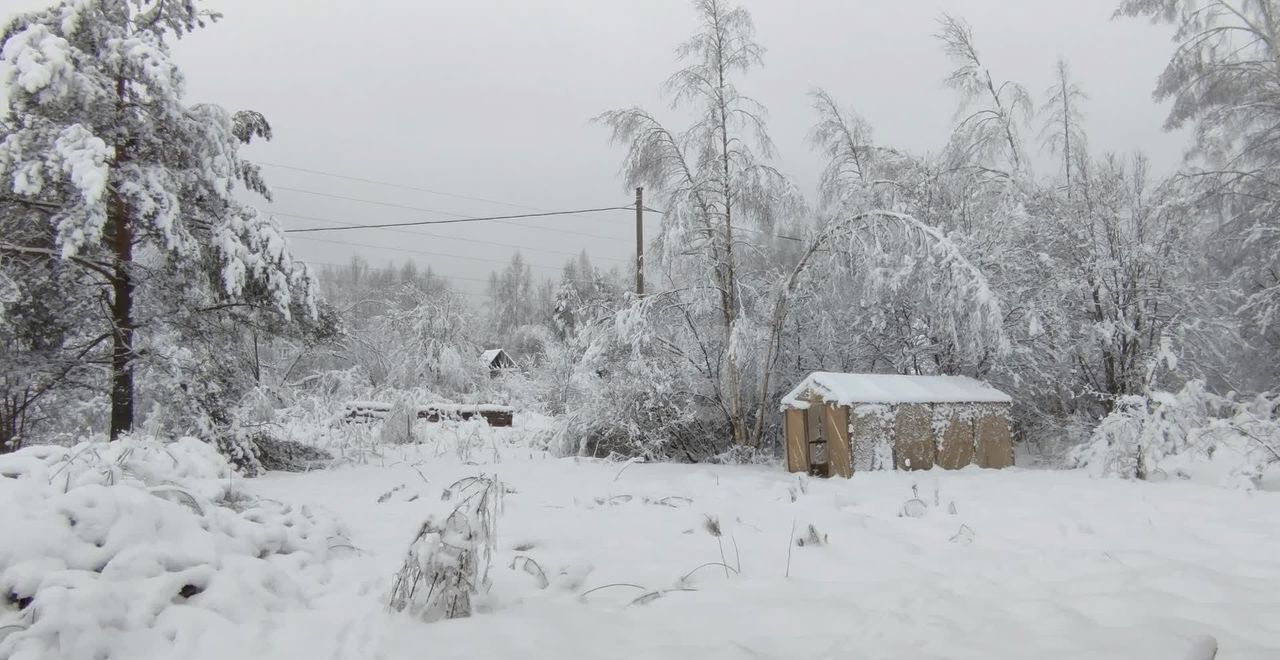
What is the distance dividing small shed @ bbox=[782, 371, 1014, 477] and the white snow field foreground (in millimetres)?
2843

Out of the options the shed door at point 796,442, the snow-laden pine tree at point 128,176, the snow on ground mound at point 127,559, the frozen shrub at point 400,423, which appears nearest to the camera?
the snow on ground mound at point 127,559

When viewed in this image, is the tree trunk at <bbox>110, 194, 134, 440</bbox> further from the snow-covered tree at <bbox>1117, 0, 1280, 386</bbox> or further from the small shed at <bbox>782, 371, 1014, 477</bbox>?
the snow-covered tree at <bbox>1117, 0, 1280, 386</bbox>

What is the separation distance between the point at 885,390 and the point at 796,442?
1.26 metres

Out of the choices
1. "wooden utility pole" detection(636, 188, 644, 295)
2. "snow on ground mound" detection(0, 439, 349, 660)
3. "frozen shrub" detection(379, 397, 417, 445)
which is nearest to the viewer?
"snow on ground mound" detection(0, 439, 349, 660)

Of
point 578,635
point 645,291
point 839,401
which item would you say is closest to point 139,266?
point 645,291

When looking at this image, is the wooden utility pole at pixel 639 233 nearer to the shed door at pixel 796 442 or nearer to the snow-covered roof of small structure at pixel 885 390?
the shed door at pixel 796 442

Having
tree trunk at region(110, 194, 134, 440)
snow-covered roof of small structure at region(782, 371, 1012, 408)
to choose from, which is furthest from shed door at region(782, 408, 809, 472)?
tree trunk at region(110, 194, 134, 440)

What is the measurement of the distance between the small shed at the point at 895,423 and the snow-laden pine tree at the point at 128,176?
6.27m

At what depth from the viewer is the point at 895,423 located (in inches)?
302

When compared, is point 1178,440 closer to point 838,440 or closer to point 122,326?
point 838,440

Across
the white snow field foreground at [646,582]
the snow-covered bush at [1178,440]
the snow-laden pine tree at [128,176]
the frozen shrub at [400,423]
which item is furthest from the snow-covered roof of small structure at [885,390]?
the frozen shrub at [400,423]

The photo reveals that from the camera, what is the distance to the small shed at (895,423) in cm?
755

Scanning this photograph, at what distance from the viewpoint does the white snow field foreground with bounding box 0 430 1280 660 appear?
2219 mm

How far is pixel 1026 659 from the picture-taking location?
209cm
